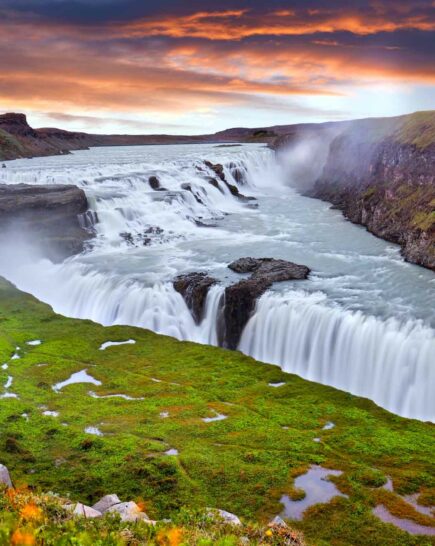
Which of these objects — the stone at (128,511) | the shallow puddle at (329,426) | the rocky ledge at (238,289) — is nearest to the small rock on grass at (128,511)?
the stone at (128,511)

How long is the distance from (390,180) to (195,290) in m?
27.3

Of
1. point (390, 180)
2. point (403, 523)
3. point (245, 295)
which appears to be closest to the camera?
point (403, 523)

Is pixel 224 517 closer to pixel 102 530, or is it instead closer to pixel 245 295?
pixel 102 530

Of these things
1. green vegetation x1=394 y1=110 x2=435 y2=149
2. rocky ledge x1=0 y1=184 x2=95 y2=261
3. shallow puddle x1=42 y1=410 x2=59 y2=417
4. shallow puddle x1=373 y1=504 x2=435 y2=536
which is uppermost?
green vegetation x1=394 y1=110 x2=435 y2=149

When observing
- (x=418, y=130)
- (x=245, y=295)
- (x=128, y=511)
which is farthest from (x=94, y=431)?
(x=418, y=130)

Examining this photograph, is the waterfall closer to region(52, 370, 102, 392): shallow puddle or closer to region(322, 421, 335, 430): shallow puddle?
region(322, 421, 335, 430): shallow puddle

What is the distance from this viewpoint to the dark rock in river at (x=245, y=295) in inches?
1175

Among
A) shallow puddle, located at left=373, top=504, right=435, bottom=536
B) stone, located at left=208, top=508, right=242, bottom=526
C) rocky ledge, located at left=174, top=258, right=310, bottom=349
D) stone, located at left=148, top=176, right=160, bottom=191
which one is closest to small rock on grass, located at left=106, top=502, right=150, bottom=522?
stone, located at left=208, top=508, right=242, bottom=526

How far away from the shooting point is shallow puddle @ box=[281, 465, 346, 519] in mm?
14965

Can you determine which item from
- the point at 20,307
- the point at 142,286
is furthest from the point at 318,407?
the point at 20,307

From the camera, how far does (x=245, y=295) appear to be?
30.4 metres

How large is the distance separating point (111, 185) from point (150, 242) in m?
15.4

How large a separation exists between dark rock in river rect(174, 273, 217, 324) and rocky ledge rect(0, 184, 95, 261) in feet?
45.4

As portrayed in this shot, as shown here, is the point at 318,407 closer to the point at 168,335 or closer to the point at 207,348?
the point at 207,348
